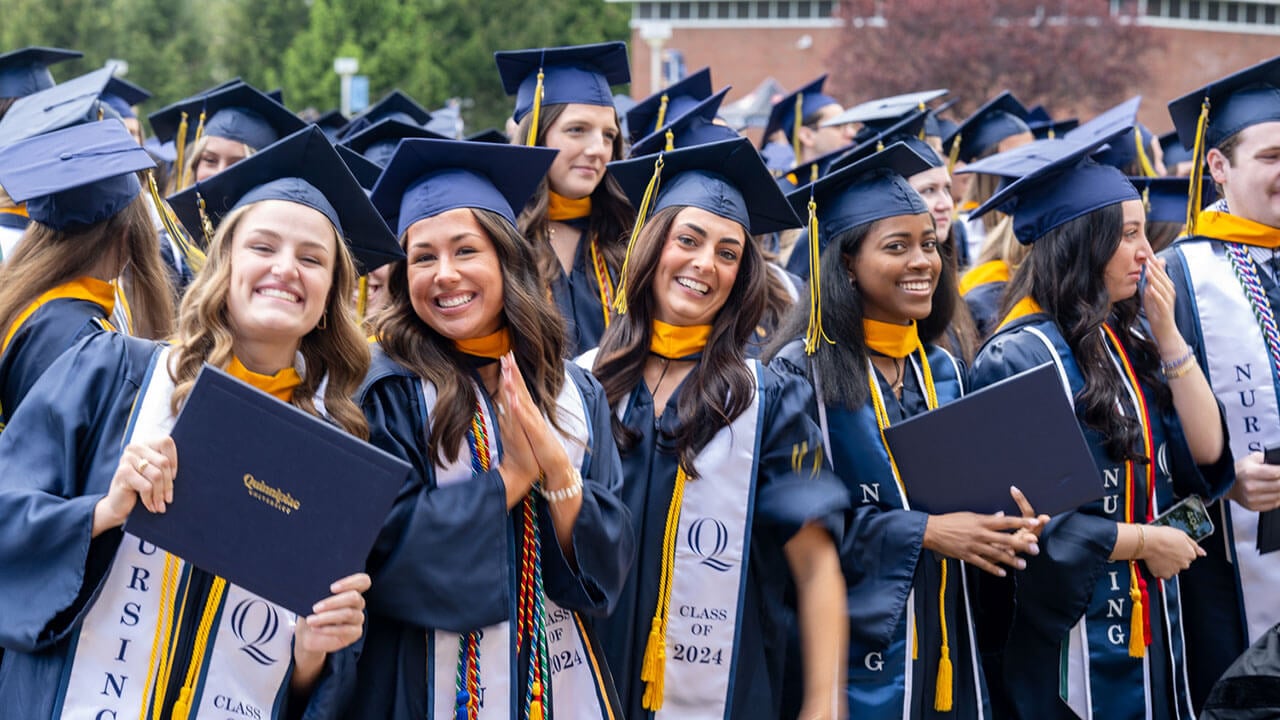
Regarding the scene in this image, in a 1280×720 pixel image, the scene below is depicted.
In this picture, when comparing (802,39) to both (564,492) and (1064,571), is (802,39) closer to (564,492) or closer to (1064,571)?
(1064,571)

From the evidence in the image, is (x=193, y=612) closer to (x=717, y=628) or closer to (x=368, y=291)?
(x=717, y=628)

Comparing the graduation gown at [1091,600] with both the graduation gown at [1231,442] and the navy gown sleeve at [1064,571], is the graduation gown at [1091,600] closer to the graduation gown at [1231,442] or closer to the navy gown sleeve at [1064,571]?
the navy gown sleeve at [1064,571]

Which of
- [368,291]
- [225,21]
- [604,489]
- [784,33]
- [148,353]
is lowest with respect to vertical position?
[604,489]

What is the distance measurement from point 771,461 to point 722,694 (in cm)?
59

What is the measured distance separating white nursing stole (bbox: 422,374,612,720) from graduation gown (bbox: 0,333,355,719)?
0.20m

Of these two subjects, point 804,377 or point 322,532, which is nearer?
point 322,532

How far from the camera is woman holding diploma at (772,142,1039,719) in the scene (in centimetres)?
329

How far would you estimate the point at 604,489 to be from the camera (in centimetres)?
271

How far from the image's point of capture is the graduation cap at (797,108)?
879 centimetres

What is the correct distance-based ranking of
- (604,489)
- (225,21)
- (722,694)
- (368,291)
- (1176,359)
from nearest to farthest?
(604,489) → (722,694) → (1176,359) → (368,291) → (225,21)

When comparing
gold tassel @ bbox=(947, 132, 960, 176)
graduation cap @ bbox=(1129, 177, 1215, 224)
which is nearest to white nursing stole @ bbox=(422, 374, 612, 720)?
graduation cap @ bbox=(1129, 177, 1215, 224)

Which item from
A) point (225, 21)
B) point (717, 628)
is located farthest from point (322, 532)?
point (225, 21)

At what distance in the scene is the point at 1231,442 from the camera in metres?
4.03

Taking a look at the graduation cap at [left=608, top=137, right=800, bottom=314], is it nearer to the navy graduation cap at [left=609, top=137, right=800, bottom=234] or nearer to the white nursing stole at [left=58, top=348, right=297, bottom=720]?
the navy graduation cap at [left=609, top=137, right=800, bottom=234]
